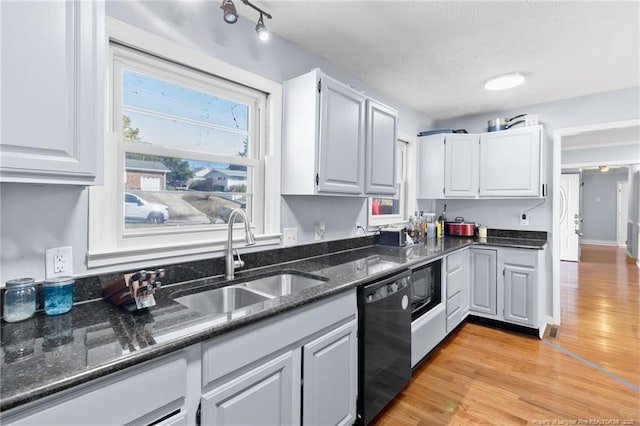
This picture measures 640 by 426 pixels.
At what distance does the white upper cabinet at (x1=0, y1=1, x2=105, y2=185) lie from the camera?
2.86 feet

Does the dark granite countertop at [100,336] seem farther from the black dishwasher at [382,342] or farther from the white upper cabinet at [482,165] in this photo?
the white upper cabinet at [482,165]

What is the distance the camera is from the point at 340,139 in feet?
6.97

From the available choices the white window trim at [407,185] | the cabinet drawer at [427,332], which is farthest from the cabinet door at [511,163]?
the cabinet drawer at [427,332]

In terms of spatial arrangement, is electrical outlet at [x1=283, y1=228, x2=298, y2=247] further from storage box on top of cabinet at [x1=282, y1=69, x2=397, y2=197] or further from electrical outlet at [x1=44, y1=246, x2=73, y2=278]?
electrical outlet at [x1=44, y1=246, x2=73, y2=278]

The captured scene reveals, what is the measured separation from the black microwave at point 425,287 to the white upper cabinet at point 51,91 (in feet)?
6.66

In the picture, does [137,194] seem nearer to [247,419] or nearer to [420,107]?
[247,419]

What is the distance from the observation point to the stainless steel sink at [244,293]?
1.53 meters

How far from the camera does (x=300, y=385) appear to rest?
4.50 feet

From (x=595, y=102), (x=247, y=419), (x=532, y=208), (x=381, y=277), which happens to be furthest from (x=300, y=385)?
(x=595, y=102)

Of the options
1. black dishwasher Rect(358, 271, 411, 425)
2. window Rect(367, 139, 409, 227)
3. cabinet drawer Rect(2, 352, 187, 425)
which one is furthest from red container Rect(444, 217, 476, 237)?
cabinet drawer Rect(2, 352, 187, 425)

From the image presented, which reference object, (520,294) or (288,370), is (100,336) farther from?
(520,294)

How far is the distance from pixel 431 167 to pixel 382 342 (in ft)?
8.45

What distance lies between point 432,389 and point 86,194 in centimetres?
241

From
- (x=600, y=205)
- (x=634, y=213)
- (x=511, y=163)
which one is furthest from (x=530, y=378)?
(x=600, y=205)
